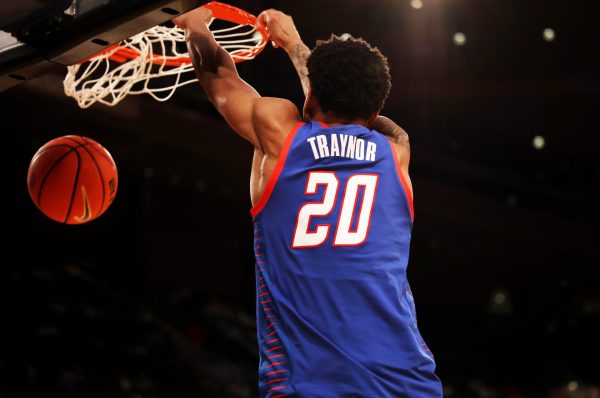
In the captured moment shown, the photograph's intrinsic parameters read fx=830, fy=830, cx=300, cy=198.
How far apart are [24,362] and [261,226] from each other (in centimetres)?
701

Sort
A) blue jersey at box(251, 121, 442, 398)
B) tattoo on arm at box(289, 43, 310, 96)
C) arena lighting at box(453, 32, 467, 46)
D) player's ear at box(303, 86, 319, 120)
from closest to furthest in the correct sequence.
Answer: blue jersey at box(251, 121, 442, 398)
player's ear at box(303, 86, 319, 120)
tattoo on arm at box(289, 43, 310, 96)
arena lighting at box(453, 32, 467, 46)

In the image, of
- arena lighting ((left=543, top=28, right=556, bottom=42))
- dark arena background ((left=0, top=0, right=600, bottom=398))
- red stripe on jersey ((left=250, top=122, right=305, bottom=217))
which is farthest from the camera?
arena lighting ((left=543, top=28, right=556, bottom=42))

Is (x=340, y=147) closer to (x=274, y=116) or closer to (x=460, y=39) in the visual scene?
(x=274, y=116)

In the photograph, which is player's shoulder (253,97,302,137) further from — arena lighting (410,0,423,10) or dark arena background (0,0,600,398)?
arena lighting (410,0,423,10)

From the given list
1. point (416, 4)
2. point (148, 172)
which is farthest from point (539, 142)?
point (148, 172)

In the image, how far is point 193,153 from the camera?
11.0m

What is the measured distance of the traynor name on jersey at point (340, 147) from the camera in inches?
82.7

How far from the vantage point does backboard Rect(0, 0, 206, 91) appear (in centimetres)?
239

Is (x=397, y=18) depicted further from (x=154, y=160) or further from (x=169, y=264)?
(x=169, y=264)

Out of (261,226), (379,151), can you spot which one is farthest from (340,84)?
(261,226)

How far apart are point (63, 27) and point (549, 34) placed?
8.05m

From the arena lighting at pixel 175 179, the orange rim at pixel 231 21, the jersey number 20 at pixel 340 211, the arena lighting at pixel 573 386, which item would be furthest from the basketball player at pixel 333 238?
the arena lighting at pixel 573 386

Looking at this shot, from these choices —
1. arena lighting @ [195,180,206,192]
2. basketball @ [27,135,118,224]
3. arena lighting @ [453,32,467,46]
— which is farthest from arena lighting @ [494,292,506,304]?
basketball @ [27,135,118,224]

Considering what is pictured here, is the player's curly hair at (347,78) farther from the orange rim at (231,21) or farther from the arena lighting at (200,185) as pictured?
the arena lighting at (200,185)
